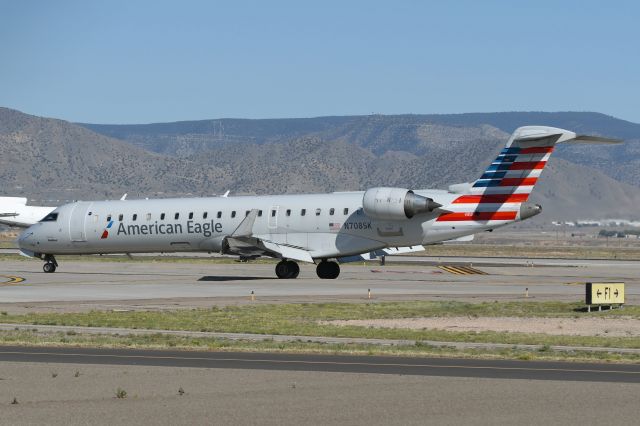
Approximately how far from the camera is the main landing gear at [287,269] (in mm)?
54969

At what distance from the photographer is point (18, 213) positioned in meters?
98.2

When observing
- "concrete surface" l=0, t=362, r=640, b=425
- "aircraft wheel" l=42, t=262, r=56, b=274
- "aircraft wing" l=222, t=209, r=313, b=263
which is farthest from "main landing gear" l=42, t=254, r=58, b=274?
"concrete surface" l=0, t=362, r=640, b=425

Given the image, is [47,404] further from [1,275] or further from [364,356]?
[1,275]

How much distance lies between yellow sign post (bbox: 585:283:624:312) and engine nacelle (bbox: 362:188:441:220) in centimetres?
1397

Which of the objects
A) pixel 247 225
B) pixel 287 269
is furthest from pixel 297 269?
pixel 247 225

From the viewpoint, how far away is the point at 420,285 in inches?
1991

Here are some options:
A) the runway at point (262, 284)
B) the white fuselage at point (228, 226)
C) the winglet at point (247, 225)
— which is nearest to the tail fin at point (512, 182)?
the white fuselage at point (228, 226)

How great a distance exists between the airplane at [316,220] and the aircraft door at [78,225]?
0.05 meters

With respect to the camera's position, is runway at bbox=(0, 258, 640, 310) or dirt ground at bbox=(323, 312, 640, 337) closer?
dirt ground at bbox=(323, 312, 640, 337)

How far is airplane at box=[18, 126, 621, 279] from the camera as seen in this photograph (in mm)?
50406

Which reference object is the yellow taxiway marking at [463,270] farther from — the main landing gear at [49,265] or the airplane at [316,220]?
the main landing gear at [49,265]

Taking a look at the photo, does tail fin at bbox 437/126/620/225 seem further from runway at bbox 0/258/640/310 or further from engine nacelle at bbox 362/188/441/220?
runway at bbox 0/258/640/310

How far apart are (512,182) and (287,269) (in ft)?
37.9

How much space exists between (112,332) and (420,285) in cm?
2286
